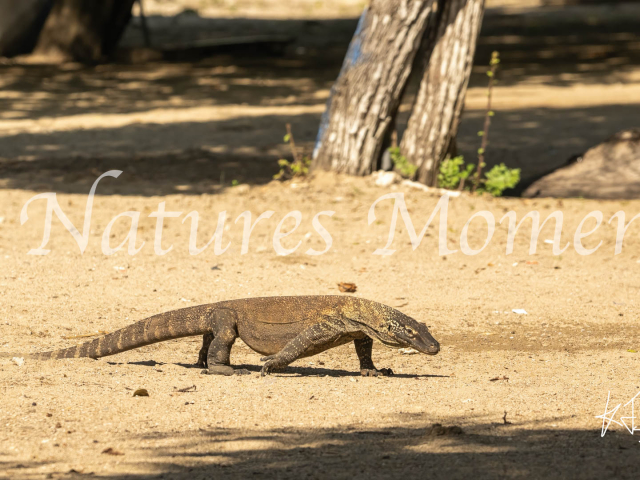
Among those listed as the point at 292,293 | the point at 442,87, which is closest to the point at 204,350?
the point at 292,293

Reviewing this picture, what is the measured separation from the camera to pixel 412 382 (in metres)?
4.91

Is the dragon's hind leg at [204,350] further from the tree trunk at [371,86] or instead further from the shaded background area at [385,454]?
the tree trunk at [371,86]

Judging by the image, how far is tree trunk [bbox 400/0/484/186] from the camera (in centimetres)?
970

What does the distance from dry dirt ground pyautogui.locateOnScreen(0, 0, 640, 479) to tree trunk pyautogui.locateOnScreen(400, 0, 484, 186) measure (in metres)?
0.61

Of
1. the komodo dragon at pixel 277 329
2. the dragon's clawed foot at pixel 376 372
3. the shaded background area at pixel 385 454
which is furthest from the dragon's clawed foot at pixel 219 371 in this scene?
the shaded background area at pixel 385 454

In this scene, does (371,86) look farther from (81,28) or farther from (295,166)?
(81,28)

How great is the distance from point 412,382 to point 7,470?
228 centimetres

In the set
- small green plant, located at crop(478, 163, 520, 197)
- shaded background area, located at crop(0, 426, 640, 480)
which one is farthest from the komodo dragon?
small green plant, located at crop(478, 163, 520, 197)

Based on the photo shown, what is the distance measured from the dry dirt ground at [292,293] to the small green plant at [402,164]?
33 cm

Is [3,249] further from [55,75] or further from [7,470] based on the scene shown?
[55,75]

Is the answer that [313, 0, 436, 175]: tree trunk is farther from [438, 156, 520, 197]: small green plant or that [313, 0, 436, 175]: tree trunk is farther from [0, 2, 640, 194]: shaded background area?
[0, 2, 640, 194]: shaded background area

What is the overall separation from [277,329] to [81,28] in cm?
1683

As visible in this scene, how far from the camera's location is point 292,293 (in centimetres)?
693

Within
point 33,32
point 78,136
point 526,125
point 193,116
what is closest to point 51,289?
point 78,136
